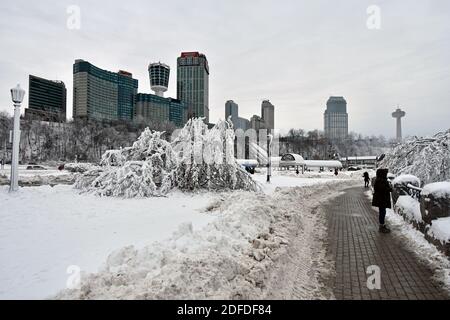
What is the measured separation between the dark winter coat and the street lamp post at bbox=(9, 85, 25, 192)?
44.2ft

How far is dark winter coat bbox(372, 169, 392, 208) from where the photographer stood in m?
8.63

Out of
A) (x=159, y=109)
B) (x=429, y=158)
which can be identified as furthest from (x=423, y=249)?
(x=159, y=109)

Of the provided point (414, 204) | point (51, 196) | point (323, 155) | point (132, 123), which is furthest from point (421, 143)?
point (323, 155)

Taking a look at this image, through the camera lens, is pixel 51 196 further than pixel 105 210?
Yes

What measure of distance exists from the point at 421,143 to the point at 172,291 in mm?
13264

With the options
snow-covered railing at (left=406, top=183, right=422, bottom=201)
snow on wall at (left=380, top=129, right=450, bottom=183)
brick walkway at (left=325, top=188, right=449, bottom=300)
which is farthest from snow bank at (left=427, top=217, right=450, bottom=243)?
snow on wall at (left=380, top=129, right=450, bottom=183)

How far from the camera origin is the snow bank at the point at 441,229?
5672 mm

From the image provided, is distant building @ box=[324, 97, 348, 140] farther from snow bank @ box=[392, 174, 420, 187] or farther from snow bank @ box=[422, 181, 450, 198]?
snow bank @ box=[422, 181, 450, 198]

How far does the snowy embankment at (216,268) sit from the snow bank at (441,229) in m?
2.23

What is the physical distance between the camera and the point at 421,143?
12992 millimetres

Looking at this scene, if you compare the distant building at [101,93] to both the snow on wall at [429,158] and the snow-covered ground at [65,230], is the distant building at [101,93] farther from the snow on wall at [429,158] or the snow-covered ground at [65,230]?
the snow on wall at [429,158]

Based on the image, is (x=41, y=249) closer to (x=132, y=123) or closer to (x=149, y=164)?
(x=149, y=164)

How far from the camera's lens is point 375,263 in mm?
5699

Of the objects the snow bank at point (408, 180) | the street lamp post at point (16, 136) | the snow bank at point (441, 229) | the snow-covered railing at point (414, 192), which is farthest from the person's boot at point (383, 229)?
the street lamp post at point (16, 136)
